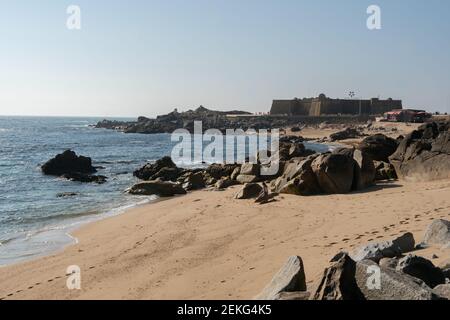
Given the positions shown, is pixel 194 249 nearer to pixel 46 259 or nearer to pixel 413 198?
pixel 46 259

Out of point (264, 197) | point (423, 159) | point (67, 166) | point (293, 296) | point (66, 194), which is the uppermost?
point (423, 159)

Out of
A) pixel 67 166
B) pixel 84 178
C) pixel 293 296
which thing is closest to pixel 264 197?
pixel 293 296

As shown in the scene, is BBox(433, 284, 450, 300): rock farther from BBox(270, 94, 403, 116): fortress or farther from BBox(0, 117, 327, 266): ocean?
BBox(270, 94, 403, 116): fortress

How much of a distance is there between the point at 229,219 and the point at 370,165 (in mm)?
6204

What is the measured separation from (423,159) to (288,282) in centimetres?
1261

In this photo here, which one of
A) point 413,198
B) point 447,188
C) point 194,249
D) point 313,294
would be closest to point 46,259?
point 194,249

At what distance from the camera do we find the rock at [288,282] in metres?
5.24

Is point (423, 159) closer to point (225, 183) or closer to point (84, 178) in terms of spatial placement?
point (225, 183)

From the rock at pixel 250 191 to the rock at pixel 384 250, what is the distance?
899cm

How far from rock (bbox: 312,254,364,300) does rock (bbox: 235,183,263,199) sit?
1133 cm

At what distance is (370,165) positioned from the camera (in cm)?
1634

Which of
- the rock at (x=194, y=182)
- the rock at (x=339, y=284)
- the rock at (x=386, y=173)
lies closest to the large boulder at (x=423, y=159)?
the rock at (x=386, y=173)

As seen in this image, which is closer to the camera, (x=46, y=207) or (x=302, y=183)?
(x=302, y=183)

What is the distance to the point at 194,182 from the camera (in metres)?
22.0
